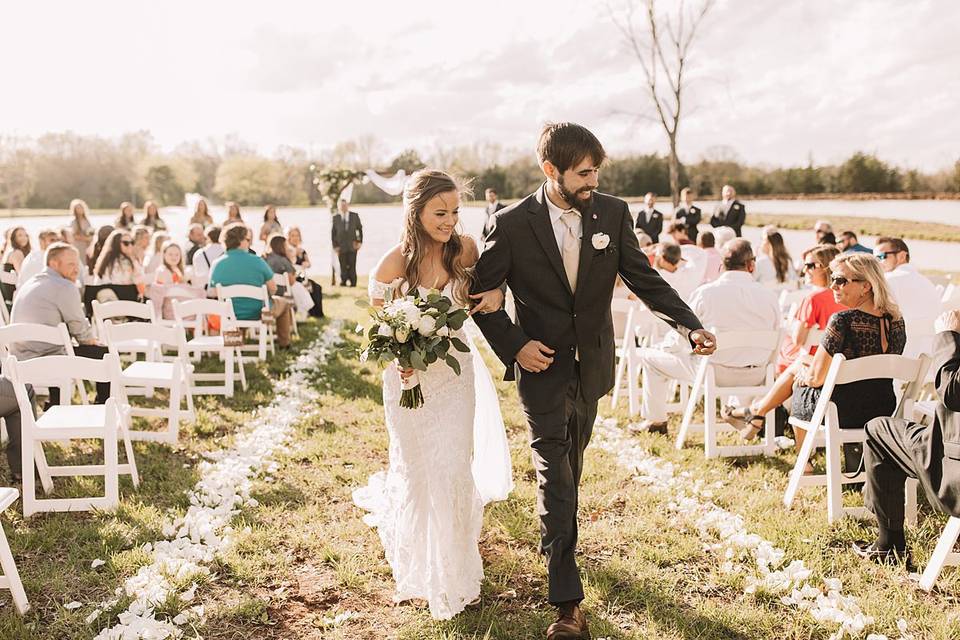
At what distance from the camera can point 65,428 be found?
505cm

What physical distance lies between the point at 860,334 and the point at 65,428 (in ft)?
18.5

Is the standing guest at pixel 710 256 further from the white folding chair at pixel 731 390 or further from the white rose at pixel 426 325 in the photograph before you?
the white rose at pixel 426 325

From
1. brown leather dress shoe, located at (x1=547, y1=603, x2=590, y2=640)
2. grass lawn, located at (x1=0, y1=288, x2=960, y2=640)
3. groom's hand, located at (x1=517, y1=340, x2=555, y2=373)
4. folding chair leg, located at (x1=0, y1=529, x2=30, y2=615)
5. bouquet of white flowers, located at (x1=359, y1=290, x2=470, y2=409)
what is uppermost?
bouquet of white flowers, located at (x1=359, y1=290, x2=470, y2=409)

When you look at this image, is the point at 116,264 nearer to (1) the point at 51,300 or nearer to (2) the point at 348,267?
(1) the point at 51,300

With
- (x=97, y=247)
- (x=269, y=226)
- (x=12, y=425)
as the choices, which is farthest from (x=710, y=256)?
(x=269, y=226)

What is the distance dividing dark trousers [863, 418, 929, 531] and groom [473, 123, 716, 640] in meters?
1.49

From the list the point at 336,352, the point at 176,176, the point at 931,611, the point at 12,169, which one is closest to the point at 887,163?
the point at 336,352

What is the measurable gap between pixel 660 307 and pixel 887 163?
3165 centimetres

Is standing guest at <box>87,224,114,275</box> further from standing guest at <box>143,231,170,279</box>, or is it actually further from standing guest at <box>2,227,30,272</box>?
standing guest at <box>2,227,30,272</box>

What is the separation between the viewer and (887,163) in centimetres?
3019

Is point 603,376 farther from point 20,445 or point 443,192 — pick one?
point 20,445

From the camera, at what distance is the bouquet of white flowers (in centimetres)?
350

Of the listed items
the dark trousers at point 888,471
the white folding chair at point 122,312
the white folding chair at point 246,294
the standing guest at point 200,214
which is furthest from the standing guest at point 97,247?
the dark trousers at point 888,471

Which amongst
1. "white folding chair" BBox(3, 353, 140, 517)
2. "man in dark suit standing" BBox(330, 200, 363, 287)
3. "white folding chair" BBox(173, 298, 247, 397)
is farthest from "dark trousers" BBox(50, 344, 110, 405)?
"man in dark suit standing" BBox(330, 200, 363, 287)
